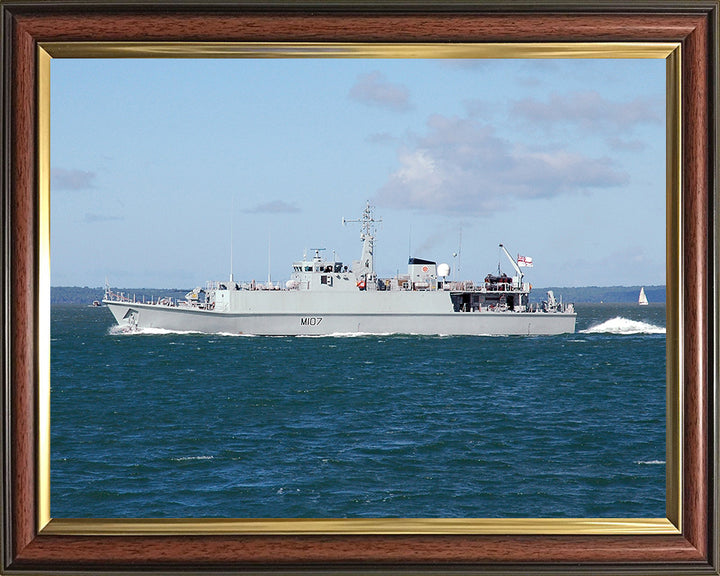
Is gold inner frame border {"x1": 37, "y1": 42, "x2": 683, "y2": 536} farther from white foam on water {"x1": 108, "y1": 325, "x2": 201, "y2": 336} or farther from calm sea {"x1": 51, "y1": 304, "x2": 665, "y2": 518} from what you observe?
white foam on water {"x1": 108, "y1": 325, "x2": 201, "y2": 336}

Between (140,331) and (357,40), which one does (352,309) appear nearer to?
(140,331)

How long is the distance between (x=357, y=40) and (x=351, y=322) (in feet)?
77.8

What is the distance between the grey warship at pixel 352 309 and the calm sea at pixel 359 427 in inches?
28.3

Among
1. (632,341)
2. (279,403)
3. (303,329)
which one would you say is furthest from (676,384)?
(632,341)

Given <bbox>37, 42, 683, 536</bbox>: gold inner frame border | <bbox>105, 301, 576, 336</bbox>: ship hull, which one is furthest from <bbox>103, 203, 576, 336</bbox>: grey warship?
<bbox>37, 42, 683, 536</bbox>: gold inner frame border

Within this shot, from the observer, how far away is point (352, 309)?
84.9ft

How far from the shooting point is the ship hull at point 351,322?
25734 millimetres

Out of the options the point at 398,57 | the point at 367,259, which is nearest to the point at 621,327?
the point at 367,259

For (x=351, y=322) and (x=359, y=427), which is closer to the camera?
(x=359, y=427)

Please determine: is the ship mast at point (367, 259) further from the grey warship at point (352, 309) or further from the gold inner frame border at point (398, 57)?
the gold inner frame border at point (398, 57)

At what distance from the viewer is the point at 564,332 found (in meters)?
27.9

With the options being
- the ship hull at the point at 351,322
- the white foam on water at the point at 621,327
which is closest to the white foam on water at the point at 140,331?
the ship hull at the point at 351,322

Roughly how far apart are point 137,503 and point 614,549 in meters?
4.16

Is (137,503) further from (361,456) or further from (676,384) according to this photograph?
(676,384)
